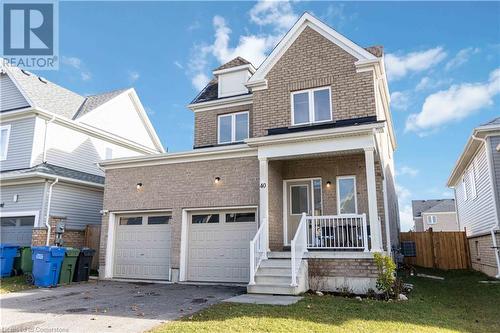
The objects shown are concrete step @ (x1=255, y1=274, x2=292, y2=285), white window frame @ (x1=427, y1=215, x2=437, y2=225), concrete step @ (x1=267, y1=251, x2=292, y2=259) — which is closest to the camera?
concrete step @ (x1=255, y1=274, x2=292, y2=285)

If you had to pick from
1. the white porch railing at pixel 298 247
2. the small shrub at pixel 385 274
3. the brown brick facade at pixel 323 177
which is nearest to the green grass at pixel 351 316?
the small shrub at pixel 385 274

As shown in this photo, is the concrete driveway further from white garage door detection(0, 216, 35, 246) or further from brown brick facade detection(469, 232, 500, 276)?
brown brick facade detection(469, 232, 500, 276)

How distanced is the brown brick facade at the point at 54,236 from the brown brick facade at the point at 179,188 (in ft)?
6.73

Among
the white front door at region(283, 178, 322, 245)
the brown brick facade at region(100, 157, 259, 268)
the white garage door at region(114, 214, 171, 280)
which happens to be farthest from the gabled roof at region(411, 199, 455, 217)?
the white garage door at region(114, 214, 171, 280)

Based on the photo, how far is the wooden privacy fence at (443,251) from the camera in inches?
656

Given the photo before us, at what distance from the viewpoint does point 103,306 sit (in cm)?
774

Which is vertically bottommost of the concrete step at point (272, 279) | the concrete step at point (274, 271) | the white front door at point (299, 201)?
the concrete step at point (272, 279)

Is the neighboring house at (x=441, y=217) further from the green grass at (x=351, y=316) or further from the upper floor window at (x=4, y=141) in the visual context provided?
the upper floor window at (x=4, y=141)

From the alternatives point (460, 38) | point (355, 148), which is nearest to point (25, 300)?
point (355, 148)

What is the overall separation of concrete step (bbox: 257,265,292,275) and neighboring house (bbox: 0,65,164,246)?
886cm

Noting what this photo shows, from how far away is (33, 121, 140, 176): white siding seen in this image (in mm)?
16038

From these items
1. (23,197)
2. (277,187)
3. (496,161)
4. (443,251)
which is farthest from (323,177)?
(23,197)

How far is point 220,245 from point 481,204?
10.7 metres

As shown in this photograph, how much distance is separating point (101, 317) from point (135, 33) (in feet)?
48.6
